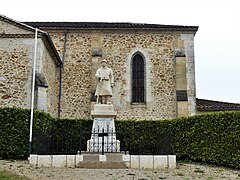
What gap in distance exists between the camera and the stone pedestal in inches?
480

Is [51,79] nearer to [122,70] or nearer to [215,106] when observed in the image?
[122,70]

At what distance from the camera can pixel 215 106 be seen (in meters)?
19.7

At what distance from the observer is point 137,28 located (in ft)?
69.1

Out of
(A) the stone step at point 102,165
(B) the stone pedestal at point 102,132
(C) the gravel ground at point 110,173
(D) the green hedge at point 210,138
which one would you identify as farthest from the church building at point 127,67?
(C) the gravel ground at point 110,173

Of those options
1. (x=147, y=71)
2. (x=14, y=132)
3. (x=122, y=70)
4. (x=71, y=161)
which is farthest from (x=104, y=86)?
(x=147, y=71)

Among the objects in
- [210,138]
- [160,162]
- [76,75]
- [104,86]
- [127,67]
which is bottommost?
[160,162]

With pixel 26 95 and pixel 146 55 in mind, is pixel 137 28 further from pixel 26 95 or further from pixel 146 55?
pixel 26 95

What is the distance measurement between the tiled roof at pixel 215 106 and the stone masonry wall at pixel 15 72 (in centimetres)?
960

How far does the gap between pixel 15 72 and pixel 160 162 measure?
8533mm

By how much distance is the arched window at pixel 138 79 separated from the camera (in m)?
20.7

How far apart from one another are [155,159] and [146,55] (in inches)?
431

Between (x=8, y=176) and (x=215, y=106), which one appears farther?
(x=215, y=106)

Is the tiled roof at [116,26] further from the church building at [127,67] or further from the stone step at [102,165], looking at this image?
the stone step at [102,165]

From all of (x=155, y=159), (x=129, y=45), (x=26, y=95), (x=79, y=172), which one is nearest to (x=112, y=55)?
(x=129, y=45)
